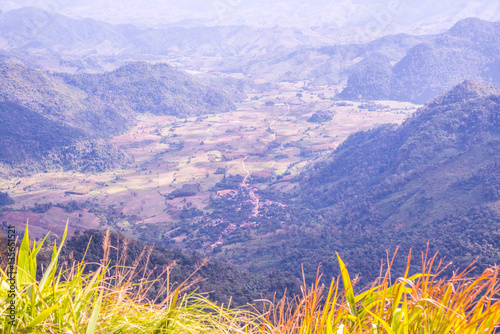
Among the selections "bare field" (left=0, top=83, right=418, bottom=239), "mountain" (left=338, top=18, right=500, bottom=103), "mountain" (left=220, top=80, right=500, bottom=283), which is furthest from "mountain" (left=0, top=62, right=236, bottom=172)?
"mountain" (left=338, top=18, right=500, bottom=103)

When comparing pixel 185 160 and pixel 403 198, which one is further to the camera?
pixel 185 160

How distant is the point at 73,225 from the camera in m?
36.8

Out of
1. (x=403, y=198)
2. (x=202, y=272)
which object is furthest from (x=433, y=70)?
(x=202, y=272)

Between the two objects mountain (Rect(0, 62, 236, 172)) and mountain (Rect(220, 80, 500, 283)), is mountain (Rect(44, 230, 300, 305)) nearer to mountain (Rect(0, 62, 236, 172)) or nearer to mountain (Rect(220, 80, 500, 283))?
mountain (Rect(220, 80, 500, 283))

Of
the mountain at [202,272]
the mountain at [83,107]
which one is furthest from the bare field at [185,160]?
the mountain at [202,272]

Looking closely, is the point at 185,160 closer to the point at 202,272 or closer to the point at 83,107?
the point at 83,107

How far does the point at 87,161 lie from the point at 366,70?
78.3 m

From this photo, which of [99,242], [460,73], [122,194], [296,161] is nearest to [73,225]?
[122,194]

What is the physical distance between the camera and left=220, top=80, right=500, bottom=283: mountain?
25734 millimetres

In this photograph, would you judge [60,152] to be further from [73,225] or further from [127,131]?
[73,225]

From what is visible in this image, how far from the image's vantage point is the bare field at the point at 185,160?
4234cm

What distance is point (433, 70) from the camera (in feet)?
344

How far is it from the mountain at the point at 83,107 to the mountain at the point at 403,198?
3385 centimetres

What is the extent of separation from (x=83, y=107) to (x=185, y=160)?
31.5 meters
